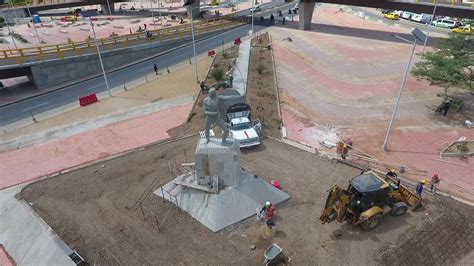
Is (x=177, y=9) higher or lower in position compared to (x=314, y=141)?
higher

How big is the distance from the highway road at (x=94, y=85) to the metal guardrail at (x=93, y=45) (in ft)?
9.02

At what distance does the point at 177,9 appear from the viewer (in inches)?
2990

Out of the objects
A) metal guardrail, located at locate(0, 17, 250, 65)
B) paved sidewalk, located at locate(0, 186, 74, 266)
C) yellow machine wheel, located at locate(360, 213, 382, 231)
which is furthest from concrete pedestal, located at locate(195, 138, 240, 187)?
metal guardrail, located at locate(0, 17, 250, 65)

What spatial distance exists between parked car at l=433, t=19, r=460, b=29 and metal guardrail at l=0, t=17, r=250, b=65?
34.2m

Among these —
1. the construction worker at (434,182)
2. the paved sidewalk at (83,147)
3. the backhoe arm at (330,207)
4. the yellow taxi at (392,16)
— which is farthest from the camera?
the yellow taxi at (392,16)

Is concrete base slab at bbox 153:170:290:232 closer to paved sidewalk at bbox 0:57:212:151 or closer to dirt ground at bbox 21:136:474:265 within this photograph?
dirt ground at bbox 21:136:474:265

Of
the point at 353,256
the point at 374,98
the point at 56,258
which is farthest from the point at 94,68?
the point at 353,256

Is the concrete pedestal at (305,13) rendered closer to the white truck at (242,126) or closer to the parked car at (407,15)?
the parked car at (407,15)

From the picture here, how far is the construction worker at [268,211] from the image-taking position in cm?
1547

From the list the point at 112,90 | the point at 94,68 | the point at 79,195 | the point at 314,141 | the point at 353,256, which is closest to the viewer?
the point at 353,256

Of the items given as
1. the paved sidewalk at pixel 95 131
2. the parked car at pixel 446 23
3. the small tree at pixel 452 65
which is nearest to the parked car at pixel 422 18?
the parked car at pixel 446 23

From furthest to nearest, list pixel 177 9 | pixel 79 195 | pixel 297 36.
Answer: pixel 177 9, pixel 297 36, pixel 79 195

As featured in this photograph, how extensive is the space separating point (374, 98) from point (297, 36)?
23.4m

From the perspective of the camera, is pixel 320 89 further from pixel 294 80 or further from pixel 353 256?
pixel 353 256
